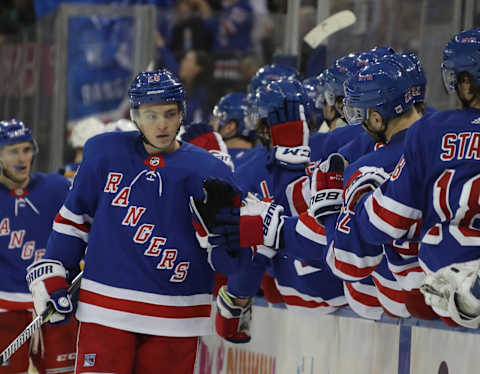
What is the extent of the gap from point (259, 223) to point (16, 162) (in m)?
2.24

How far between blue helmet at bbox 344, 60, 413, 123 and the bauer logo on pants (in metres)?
1.24

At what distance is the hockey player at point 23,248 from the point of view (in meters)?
5.17

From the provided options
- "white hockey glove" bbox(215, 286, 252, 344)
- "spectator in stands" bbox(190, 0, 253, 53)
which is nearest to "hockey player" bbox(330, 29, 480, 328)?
"white hockey glove" bbox(215, 286, 252, 344)

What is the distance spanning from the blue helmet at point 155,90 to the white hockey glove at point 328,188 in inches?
25.2

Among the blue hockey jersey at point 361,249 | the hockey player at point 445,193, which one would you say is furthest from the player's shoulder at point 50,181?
the hockey player at point 445,193

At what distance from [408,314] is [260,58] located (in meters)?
5.09

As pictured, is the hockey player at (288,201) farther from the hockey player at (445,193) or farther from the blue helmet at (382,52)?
the hockey player at (445,193)

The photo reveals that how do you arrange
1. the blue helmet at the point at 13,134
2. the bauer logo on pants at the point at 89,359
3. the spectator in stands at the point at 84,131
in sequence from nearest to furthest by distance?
the bauer logo on pants at the point at 89,359 → the blue helmet at the point at 13,134 → the spectator in stands at the point at 84,131

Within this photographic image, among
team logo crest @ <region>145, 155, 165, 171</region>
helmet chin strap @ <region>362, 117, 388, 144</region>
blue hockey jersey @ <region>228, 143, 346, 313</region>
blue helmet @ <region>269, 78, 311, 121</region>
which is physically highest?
blue helmet @ <region>269, 78, 311, 121</region>

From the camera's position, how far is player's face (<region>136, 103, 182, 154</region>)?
12.3 feet

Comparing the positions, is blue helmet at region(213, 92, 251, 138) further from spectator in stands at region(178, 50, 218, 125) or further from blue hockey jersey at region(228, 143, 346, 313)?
spectator in stands at region(178, 50, 218, 125)

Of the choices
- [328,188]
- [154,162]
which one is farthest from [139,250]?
[328,188]

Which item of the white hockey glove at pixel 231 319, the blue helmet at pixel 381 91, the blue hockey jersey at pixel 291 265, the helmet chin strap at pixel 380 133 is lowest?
the white hockey glove at pixel 231 319

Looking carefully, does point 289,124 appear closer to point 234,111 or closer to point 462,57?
point 462,57
